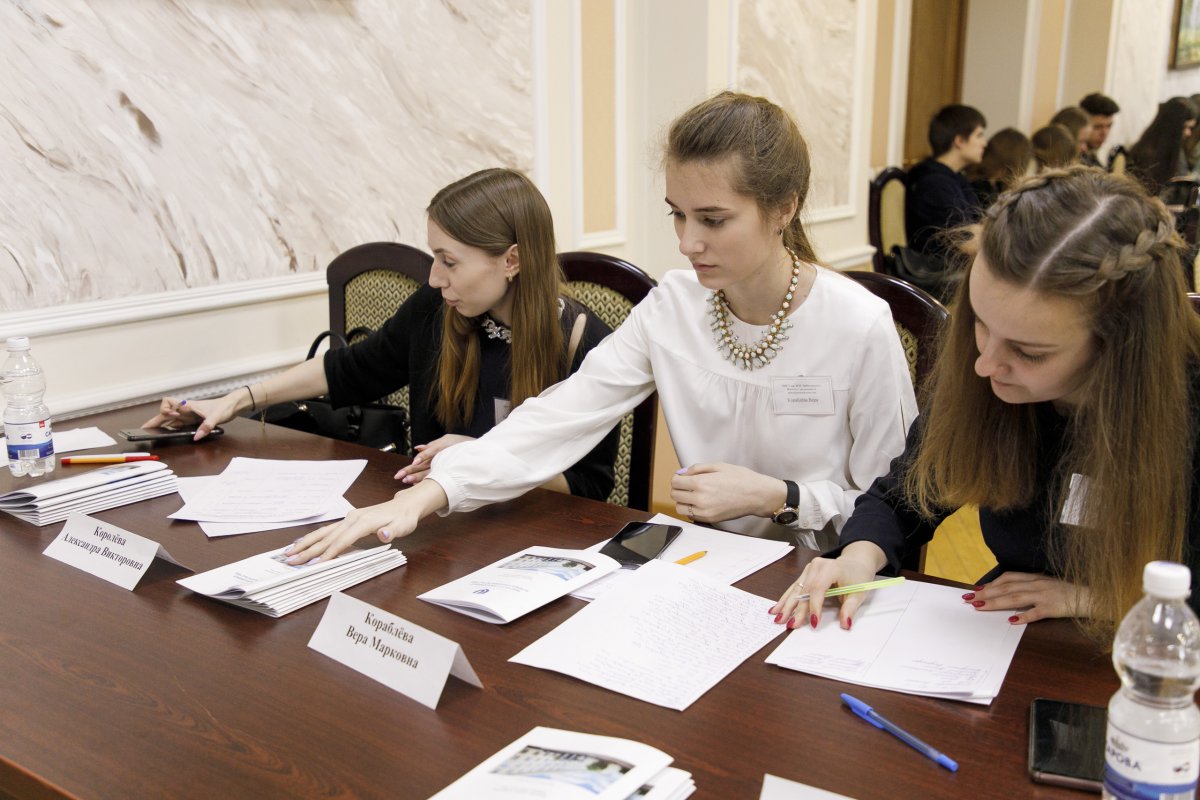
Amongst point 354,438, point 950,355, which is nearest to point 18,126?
point 354,438

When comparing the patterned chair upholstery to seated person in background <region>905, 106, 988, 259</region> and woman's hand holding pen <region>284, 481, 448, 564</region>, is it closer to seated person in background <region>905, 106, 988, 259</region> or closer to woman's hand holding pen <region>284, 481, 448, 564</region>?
woman's hand holding pen <region>284, 481, 448, 564</region>

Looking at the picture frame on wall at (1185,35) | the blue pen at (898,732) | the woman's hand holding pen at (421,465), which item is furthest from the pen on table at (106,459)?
A: the picture frame on wall at (1185,35)

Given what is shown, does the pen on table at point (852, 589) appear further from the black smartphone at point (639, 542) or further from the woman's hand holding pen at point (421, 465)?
the woman's hand holding pen at point (421, 465)

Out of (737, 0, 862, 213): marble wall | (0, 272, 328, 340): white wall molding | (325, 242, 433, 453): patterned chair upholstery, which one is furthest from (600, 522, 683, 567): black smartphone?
(737, 0, 862, 213): marble wall

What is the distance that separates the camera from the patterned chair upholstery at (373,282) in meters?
2.47

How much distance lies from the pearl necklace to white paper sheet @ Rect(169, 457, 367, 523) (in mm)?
648

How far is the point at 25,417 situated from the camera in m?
1.69

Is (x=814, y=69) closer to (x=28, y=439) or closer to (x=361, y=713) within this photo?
(x=28, y=439)

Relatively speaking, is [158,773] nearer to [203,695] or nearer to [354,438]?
[203,695]

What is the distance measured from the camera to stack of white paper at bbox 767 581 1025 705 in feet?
3.32

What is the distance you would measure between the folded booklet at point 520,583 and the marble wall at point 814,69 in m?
3.10

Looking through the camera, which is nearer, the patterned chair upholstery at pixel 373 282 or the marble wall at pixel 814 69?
the patterned chair upholstery at pixel 373 282

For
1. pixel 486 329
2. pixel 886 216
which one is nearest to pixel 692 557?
pixel 486 329

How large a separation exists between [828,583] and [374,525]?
→ 1.95ft
